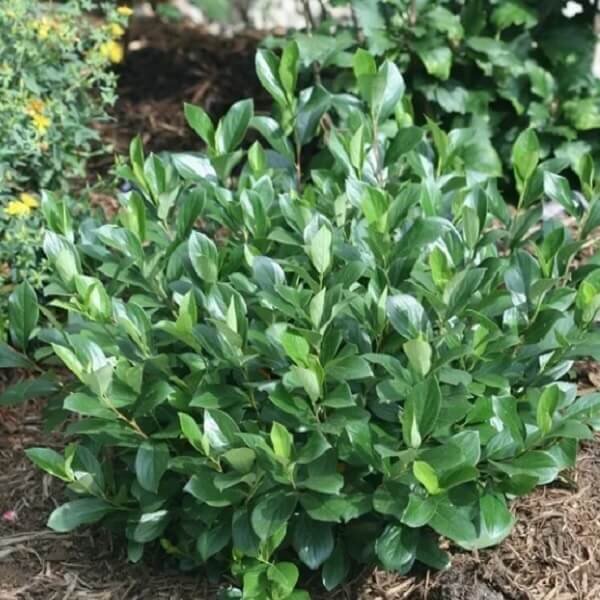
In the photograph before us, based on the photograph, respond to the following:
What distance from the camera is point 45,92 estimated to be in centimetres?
388

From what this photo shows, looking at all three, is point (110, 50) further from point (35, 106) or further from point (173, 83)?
point (173, 83)

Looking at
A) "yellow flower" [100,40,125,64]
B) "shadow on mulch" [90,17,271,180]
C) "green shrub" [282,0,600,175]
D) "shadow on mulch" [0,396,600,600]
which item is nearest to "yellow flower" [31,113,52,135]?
"yellow flower" [100,40,125,64]

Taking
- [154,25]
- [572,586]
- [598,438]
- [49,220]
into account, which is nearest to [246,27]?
[154,25]

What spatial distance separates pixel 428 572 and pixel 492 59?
1918 millimetres

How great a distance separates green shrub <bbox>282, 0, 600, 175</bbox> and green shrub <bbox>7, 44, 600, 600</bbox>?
875 millimetres

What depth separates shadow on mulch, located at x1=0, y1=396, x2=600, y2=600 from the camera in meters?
2.74

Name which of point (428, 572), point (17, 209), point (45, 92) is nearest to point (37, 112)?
point (45, 92)

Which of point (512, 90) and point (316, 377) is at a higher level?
point (316, 377)

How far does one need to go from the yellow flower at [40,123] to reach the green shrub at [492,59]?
0.88 meters

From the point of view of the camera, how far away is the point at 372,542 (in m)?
2.64

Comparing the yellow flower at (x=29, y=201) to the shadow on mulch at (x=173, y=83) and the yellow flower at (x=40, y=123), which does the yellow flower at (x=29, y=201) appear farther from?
the shadow on mulch at (x=173, y=83)

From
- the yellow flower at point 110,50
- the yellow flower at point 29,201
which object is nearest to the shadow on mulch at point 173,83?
the yellow flower at point 110,50

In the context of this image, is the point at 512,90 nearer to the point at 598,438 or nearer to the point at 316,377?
A: the point at 598,438

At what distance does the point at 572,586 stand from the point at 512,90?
1921 millimetres
